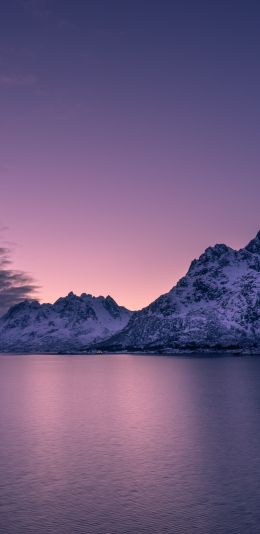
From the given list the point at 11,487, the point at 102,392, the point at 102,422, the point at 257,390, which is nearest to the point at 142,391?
the point at 102,392

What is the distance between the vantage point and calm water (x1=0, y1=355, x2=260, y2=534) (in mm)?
34219

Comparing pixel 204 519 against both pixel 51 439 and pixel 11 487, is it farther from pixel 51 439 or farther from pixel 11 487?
pixel 51 439

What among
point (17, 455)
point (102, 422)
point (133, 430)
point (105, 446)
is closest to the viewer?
point (17, 455)

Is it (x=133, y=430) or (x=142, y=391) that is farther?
(x=142, y=391)

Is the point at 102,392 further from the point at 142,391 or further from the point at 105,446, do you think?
the point at 105,446

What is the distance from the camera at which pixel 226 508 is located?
120 feet

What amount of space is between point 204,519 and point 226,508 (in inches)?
119

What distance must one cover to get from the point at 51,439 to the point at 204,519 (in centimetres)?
3345

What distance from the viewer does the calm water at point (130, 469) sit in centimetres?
3422

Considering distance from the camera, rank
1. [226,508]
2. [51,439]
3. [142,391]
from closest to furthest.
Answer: [226,508], [51,439], [142,391]

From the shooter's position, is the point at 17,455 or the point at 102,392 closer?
the point at 17,455

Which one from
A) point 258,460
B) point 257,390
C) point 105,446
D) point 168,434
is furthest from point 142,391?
point 258,460

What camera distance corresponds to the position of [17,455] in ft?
179

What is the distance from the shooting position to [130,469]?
159 feet
